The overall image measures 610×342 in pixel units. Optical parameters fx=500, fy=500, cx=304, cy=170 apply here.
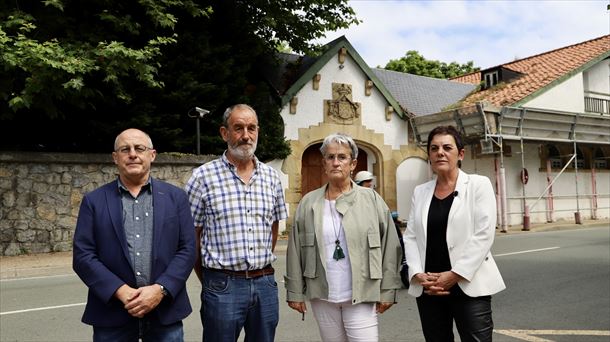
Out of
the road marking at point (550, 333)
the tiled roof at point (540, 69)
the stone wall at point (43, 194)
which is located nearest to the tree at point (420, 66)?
the tiled roof at point (540, 69)

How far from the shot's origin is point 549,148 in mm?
20578

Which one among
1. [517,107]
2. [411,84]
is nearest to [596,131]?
[517,107]

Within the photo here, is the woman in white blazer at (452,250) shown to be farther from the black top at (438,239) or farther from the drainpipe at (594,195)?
the drainpipe at (594,195)

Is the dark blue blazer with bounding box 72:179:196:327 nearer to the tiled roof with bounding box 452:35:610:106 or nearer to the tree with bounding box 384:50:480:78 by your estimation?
the tiled roof with bounding box 452:35:610:106

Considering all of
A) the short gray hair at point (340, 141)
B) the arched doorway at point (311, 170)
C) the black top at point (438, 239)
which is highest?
the arched doorway at point (311, 170)

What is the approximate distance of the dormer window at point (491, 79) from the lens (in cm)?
2213

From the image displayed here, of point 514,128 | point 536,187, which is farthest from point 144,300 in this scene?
point 536,187

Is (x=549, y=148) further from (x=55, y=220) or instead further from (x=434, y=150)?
(x=434, y=150)

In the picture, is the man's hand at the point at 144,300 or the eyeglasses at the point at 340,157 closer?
the man's hand at the point at 144,300

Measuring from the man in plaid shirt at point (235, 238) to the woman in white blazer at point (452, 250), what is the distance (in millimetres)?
909

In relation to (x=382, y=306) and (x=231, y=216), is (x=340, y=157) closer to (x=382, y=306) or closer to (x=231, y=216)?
(x=231, y=216)

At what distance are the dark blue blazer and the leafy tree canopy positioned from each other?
7.48 m

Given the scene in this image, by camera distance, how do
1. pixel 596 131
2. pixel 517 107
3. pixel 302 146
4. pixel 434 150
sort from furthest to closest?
pixel 596 131 → pixel 517 107 → pixel 302 146 → pixel 434 150

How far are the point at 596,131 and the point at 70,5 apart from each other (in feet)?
62.2
